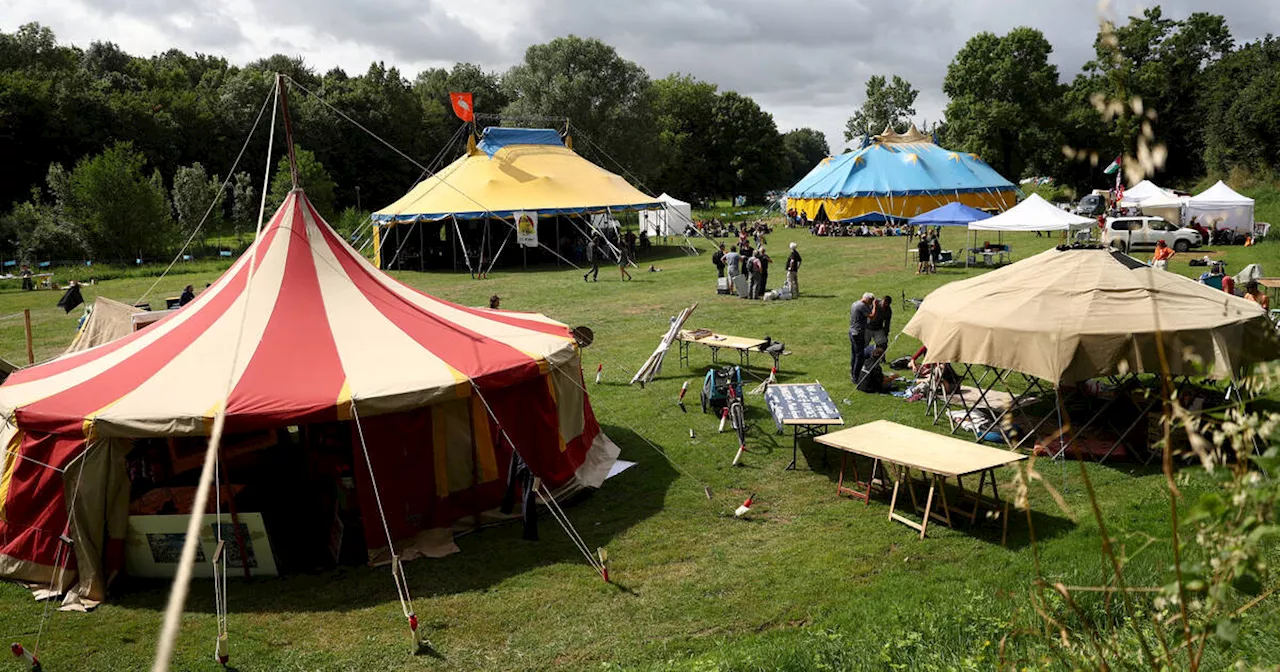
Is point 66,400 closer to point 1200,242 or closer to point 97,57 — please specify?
point 1200,242

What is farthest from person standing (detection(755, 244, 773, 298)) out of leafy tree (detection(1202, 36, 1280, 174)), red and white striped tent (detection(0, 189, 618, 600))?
leafy tree (detection(1202, 36, 1280, 174))

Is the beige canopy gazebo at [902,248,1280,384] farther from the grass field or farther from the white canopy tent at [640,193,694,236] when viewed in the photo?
the white canopy tent at [640,193,694,236]

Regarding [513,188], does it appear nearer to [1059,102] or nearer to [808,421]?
[808,421]

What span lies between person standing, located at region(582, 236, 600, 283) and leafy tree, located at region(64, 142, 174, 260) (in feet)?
56.6

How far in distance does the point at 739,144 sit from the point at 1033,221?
47631 millimetres

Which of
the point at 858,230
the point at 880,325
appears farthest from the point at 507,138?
the point at 880,325

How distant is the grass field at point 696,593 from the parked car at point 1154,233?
68.0 feet

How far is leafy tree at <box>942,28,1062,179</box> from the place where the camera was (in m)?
50.6

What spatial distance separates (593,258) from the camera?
83.6 feet

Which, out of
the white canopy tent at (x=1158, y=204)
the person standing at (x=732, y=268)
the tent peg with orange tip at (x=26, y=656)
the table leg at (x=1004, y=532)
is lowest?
the tent peg with orange tip at (x=26, y=656)

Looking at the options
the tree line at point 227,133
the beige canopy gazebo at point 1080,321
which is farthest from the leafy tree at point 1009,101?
the beige canopy gazebo at point 1080,321

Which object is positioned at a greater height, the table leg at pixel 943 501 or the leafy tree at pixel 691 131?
the leafy tree at pixel 691 131

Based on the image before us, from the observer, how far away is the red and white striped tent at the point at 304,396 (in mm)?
7008

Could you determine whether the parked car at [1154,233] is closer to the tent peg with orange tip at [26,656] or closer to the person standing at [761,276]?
the person standing at [761,276]
